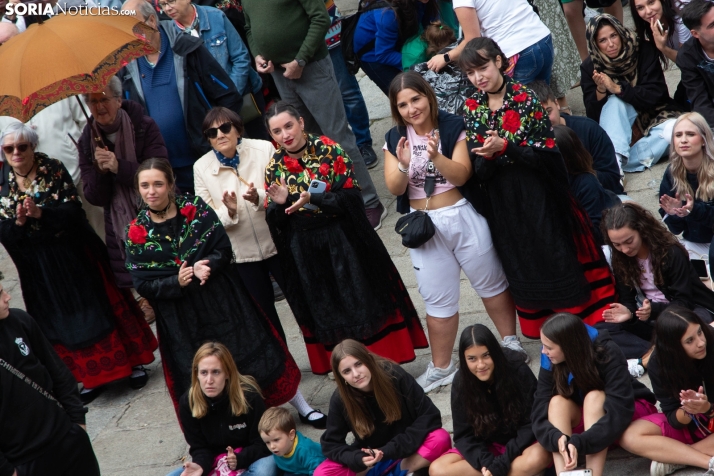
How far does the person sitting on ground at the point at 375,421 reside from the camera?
4.43 m

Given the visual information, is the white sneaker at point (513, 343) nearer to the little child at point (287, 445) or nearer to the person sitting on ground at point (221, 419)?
the little child at point (287, 445)

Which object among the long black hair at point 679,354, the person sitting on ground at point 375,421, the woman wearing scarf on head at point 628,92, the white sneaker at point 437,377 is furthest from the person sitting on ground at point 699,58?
the person sitting on ground at point 375,421

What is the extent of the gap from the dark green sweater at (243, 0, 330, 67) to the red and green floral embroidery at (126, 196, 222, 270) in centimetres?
187

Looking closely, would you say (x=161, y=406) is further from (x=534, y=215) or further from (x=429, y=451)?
(x=534, y=215)

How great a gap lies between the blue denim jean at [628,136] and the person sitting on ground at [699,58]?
0.53 m

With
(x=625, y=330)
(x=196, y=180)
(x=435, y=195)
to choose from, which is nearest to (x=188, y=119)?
(x=196, y=180)

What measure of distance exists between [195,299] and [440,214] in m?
→ 1.38

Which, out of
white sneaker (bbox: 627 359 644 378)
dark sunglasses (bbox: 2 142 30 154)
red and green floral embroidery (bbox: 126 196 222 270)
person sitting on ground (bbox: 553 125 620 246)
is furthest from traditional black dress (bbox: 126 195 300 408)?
person sitting on ground (bbox: 553 125 620 246)

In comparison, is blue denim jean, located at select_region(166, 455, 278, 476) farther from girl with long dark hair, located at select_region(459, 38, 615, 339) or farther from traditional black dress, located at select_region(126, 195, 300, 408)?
girl with long dark hair, located at select_region(459, 38, 615, 339)

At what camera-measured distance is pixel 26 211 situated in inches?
215

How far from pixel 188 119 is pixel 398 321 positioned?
207cm

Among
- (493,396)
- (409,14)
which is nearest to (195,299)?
(493,396)

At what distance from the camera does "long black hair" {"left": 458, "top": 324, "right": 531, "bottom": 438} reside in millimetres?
4250

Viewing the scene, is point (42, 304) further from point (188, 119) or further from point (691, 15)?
point (691, 15)
